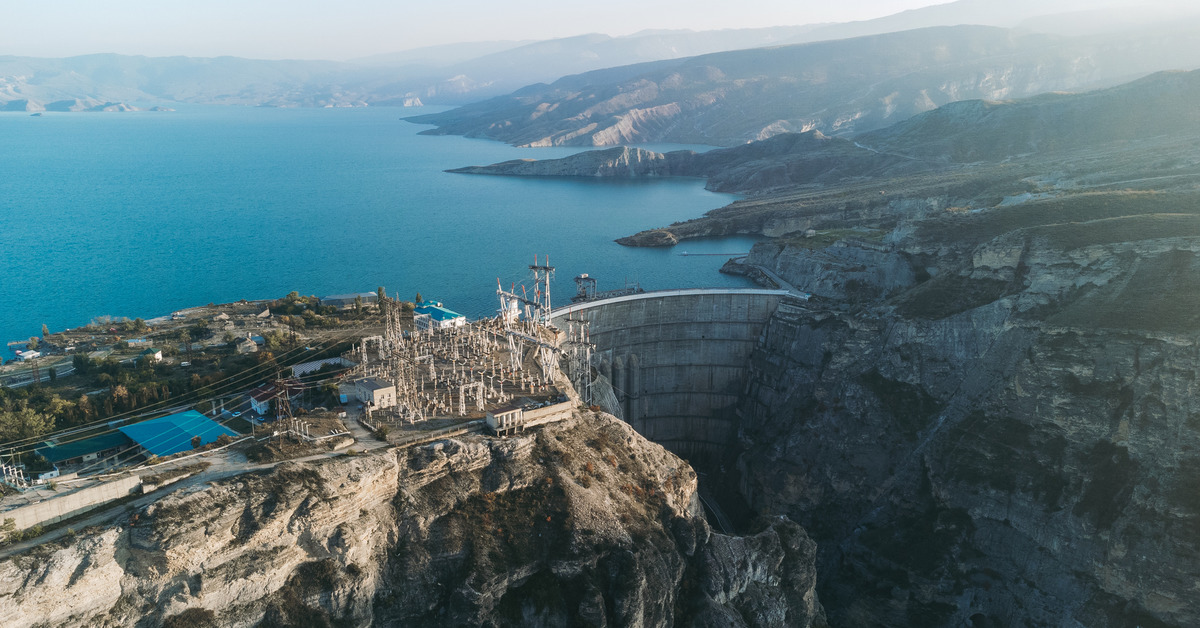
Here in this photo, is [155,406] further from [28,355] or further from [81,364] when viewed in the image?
[28,355]

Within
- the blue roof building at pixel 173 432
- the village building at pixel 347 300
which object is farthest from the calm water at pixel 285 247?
the blue roof building at pixel 173 432

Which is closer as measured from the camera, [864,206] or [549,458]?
[549,458]

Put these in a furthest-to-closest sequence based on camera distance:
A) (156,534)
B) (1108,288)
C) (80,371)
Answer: (1108,288) < (80,371) < (156,534)

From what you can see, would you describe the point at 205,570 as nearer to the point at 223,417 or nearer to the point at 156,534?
the point at 156,534

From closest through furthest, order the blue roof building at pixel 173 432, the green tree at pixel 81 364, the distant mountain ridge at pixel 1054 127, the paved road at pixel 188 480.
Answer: the paved road at pixel 188 480, the blue roof building at pixel 173 432, the green tree at pixel 81 364, the distant mountain ridge at pixel 1054 127

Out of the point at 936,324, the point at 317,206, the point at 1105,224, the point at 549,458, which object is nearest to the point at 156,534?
the point at 549,458

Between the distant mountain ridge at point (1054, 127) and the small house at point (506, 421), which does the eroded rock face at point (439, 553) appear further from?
the distant mountain ridge at point (1054, 127)
